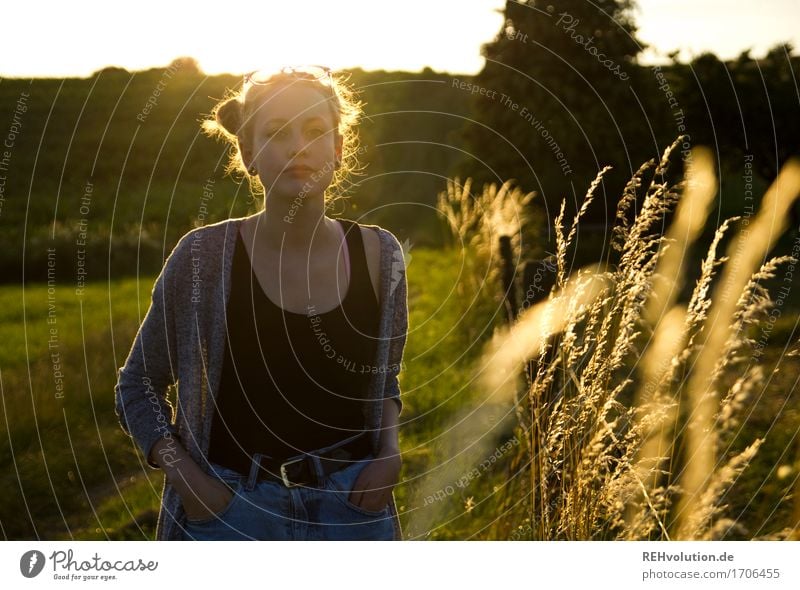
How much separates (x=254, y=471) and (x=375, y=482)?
37 cm

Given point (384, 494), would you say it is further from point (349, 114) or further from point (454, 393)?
point (454, 393)

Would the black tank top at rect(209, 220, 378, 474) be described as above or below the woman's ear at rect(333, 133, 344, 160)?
below

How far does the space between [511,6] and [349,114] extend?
8.63 meters

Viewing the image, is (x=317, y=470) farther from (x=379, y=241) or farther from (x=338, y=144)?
(x=338, y=144)

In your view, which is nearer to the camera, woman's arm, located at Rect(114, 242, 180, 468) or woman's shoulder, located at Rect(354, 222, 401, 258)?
woman's arm, located at Rect(114, 242, 180, 468)

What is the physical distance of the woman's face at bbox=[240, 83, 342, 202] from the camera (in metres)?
2.60

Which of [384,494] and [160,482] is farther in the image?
[160,482]

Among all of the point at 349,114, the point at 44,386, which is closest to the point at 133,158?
the point at 44,386

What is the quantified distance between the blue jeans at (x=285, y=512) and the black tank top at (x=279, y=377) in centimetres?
7

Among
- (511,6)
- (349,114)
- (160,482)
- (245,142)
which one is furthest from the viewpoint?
(511,6)

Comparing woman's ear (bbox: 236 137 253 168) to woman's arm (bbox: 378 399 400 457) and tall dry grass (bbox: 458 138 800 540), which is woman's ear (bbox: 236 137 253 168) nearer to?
Result: woman's arm (bbox: 378 399 400 457)

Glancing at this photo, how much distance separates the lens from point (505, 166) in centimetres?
1229
